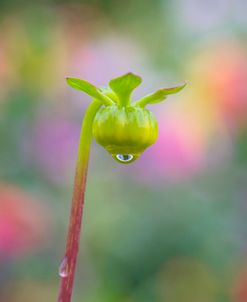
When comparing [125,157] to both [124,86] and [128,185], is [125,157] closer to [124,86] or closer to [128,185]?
[124,86]

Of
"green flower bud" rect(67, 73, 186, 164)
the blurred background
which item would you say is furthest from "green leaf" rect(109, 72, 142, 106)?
the blurred background

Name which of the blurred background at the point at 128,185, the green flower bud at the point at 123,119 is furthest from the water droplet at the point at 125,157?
the blurred background at the point at 128,185

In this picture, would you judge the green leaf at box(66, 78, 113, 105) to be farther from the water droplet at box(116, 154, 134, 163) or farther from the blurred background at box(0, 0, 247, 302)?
the blurred background at box(0, 0, 247, 302)

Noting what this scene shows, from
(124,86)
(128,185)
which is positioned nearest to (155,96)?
(124,86)

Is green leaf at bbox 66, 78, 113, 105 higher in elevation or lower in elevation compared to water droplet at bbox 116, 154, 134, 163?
higher

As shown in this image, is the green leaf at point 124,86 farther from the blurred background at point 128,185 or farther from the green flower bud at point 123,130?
the blurred background at point 128,185

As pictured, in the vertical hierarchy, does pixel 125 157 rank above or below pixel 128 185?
above

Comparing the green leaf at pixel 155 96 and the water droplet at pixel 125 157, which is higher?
the green leaf at pixel 155 96

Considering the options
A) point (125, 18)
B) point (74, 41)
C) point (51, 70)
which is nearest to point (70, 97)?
point (51, 70)
